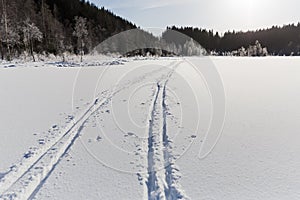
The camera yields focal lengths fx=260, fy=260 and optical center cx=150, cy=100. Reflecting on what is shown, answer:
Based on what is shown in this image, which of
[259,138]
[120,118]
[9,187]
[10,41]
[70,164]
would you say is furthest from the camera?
[10,41]

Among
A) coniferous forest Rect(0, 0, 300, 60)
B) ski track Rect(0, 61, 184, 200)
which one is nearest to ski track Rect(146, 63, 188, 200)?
ski track Rect(0, 61, 184, 200)

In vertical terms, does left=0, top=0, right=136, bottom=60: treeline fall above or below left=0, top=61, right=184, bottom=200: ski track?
above

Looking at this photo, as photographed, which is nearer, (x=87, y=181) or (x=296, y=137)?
(x=87, y=181)

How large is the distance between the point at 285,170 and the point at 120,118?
3.59 m

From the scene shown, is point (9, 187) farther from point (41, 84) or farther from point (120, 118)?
point (41, 84)

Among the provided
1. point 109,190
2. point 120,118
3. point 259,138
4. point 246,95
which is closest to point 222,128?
point 259,138

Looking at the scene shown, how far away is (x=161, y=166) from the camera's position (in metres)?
3.61

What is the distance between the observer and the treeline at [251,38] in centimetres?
10083

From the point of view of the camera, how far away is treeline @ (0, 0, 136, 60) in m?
25.7

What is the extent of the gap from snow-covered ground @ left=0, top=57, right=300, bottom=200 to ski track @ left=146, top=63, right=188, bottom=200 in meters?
0.01

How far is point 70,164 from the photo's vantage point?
12.1ft

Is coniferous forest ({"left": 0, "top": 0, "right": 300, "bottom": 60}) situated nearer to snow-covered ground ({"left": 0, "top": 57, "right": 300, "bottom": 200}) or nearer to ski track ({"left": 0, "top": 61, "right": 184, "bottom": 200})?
snow-covered ground ({"left": 0, "top": 57, "right": 300, "bottom": 200})

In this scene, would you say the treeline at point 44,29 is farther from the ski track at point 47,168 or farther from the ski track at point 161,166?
the ski track at point 161,166

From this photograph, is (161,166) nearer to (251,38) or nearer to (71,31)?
(71,31)
